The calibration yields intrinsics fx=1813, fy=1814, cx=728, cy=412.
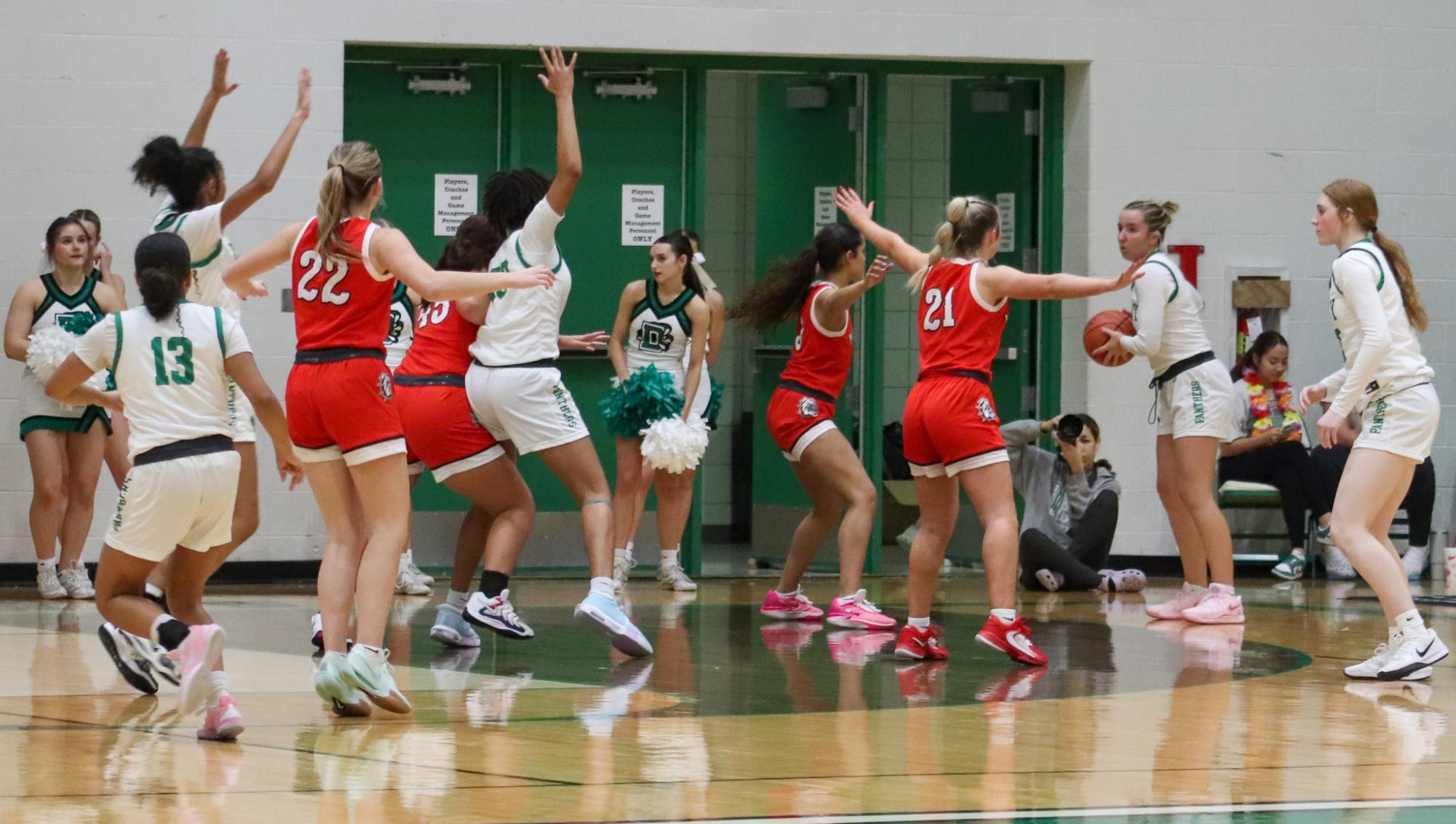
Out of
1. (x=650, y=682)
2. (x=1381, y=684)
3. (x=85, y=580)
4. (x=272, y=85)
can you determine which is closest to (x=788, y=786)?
(x=650, y=682)

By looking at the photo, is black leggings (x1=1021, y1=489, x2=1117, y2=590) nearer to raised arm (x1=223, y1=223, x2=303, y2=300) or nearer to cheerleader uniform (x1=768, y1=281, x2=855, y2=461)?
cheerleader uniform (x1=768, y1=281, x2=855, y2=461)

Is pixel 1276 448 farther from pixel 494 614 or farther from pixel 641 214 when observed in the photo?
pixel 494 614

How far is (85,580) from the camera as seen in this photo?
9.52m

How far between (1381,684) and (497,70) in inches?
260

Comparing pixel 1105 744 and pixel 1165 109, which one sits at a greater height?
pixel 1165 109

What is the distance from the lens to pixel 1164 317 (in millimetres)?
8617

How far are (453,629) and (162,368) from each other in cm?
226

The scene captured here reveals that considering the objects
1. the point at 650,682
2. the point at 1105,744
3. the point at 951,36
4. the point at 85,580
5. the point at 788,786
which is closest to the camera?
the point at 788,786

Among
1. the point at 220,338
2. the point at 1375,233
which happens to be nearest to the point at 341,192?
the point at 220,338

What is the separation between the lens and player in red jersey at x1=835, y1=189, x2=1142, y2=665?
276 inches

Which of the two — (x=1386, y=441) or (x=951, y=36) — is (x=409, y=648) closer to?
(x=1386, y=441)

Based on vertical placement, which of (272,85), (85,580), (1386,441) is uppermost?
(272,85)

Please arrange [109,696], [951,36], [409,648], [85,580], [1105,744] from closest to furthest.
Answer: [1105,744]
[109,696]
[409,648]
[85,580]
[951,36]

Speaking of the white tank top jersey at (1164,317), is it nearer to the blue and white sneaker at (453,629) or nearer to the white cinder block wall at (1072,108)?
the white cinder block wall at (1072,108)
